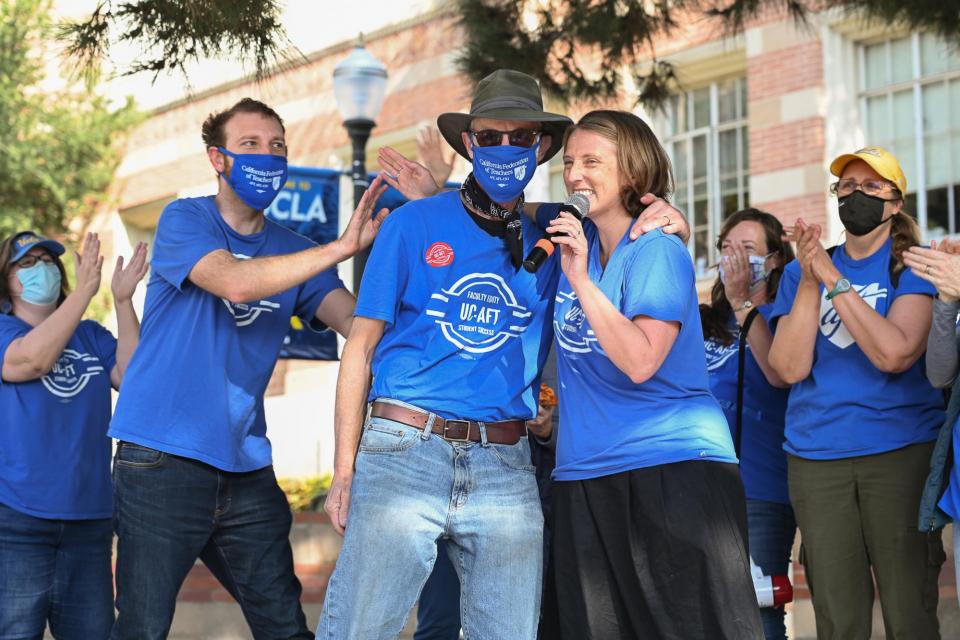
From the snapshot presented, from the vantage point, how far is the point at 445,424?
3914 mm

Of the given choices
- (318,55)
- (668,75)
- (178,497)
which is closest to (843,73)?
(668,75)

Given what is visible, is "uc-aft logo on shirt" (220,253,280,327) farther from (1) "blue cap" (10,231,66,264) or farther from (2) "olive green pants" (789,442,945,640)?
(2) "olive green pants" (789,442,945,640)

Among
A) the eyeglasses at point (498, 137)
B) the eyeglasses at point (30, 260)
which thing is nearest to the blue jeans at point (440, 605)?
the eyeglasses at point (498, 137)

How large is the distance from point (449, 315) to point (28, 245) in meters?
2.61

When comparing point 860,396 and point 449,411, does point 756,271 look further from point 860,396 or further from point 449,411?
point 449,411

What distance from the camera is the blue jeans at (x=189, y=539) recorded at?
4578 millimetres

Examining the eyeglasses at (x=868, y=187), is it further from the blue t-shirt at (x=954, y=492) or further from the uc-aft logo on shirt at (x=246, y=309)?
the uc-aft logo on shirt at (x=246, y=309)

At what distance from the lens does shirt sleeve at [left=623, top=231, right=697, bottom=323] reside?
3.75 meters

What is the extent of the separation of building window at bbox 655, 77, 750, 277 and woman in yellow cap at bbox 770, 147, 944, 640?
26.8 feet

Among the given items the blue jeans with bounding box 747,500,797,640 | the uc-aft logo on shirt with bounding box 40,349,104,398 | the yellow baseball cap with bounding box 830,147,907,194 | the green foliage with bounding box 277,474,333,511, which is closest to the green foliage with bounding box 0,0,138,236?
the green foliage with bounding box 277,474,333,511

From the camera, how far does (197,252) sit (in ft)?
15.4

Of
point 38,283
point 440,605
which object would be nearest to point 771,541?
point 440,605

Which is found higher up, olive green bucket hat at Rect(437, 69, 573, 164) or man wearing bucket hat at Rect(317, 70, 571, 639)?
olive green bucket hat at Rect(437, 69, 573, 164)

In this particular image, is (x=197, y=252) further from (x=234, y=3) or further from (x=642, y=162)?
(x=642, y=162)
